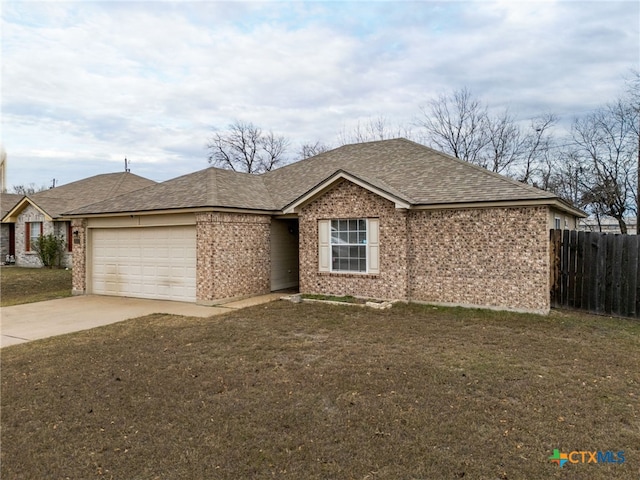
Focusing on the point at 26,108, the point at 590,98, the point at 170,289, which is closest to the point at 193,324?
the point at 170,289

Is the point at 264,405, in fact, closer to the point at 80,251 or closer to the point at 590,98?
the point at 80,251

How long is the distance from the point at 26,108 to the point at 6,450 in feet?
36.2

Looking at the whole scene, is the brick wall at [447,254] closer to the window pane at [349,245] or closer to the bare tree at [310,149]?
the window pane at [349,245]

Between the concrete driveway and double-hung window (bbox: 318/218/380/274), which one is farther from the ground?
double-hung window (bbox: 318/218/380/274)

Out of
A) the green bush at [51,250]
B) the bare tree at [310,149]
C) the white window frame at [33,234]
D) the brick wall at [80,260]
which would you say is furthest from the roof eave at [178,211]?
the bare tree at [310,149]

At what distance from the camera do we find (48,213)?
22672 mm

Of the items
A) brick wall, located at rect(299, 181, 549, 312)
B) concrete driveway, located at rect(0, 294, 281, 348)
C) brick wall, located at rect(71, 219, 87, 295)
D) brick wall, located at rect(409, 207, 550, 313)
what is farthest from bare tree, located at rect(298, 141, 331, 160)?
brick wall, located at rect(409, 207, 550, 313)

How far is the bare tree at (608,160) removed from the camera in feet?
77.9

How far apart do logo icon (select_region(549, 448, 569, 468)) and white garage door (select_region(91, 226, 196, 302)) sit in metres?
10.0

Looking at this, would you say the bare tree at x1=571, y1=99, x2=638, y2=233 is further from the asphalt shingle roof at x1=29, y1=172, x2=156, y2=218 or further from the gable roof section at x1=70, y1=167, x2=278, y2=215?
the asphalt shingle roof at x1=29, y1=172, x2=156, y2=218

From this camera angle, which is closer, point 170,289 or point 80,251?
point 170,289

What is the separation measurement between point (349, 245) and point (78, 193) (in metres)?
21.5

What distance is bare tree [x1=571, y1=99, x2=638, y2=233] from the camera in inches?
934

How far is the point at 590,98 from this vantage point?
23.5 meters
